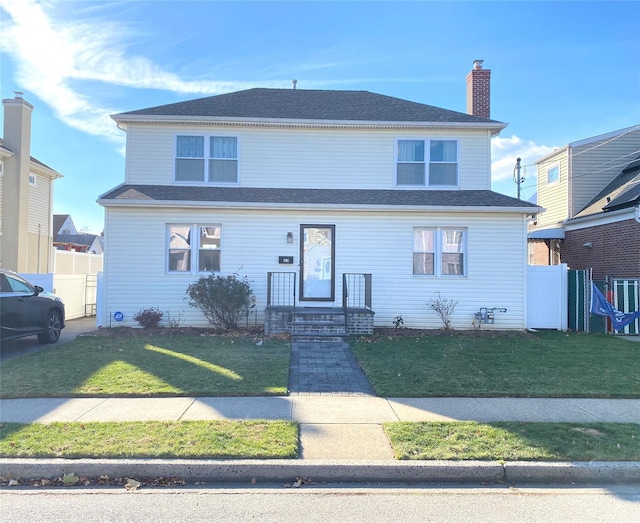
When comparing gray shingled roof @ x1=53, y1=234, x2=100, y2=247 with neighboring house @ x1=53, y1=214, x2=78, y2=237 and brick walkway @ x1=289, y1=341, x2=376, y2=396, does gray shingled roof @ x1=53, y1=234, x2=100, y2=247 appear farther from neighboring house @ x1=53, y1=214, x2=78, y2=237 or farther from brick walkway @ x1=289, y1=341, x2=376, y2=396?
brick walkway @ x1=289, y1=341, x2=376, y2=396

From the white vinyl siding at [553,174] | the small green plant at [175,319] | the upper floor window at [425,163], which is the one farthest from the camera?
the white vinyl siding at [553,174]

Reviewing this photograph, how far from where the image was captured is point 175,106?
40.7ft

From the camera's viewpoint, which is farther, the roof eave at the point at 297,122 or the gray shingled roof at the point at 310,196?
the roof eave at the point at 297,122

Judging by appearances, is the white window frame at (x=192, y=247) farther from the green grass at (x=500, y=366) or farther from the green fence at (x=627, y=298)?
the green fence at (x=627, y=298)

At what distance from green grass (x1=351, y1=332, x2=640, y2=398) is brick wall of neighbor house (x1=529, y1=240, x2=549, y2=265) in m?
6.79

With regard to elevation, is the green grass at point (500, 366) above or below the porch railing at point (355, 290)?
below

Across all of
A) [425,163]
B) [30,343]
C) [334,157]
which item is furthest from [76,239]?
[425,163]

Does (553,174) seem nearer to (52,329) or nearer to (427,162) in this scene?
(427,162)

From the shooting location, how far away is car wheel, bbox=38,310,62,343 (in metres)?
9.55

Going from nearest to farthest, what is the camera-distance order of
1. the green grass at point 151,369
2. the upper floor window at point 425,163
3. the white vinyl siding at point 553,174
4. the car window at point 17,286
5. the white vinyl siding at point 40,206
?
the green grass at point 151,369, the car window at point 17,286, the upper floor window at point 425,163, the white vinyl siding at point 553,174, the white vinyl siding at point 40,206

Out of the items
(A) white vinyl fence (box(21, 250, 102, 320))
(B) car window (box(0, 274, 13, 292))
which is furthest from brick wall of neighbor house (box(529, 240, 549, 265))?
(A) white vinyl fence (box(21, 250, 102, 320))

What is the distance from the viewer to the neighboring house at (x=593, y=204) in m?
12.7

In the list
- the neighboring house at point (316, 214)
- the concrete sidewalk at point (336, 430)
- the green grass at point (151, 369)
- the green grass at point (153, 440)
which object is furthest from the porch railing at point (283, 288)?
the green grass at point (153, 440)

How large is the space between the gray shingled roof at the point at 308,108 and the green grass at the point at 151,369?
649 cm
